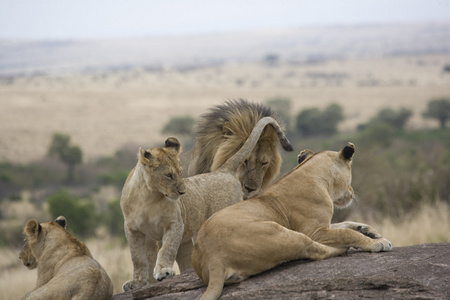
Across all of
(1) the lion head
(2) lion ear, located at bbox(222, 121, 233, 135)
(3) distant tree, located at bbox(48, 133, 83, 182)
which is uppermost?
(2) lion ear, located at bbox(222, 121, 233, 135)

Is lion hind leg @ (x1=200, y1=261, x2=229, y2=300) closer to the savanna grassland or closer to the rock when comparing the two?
the rock

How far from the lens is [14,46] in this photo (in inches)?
5059

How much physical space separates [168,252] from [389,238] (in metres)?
7.83

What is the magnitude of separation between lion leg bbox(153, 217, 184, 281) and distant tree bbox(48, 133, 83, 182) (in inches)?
1284

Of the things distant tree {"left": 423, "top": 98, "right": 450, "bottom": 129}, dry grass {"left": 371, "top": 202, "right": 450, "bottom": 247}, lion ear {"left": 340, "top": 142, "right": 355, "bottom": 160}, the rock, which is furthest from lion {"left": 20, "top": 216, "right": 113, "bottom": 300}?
distant tree {"left": 423, "top": 98, "right": 450, "bottom": 129}

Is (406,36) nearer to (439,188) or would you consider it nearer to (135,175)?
(439,188)

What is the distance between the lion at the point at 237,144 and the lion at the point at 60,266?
6.37 feet

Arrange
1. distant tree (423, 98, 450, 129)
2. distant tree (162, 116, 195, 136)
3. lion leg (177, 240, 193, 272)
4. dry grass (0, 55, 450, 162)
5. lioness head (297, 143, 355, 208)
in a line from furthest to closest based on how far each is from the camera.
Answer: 1. dry grass (0, 55, 450, 162)
2. distant tree (423, 98, 450, 129)
3. distant tree (162, 116, 195, 136)
4. lion leg (177, 240, 193, 272)
5. lioness head (297, 143, 355, 208)

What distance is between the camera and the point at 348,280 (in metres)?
5.16

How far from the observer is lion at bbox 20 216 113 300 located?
19.3ft

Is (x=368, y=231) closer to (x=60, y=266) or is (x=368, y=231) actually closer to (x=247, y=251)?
(x=247, y=251)

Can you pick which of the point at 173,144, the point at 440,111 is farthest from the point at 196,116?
the point at 173,144

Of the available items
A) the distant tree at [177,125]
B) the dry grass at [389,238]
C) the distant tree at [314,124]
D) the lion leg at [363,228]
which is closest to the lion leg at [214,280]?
the lion leg at [363,228]

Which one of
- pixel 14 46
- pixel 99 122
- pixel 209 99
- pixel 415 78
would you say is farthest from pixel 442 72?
pixel 14 46
